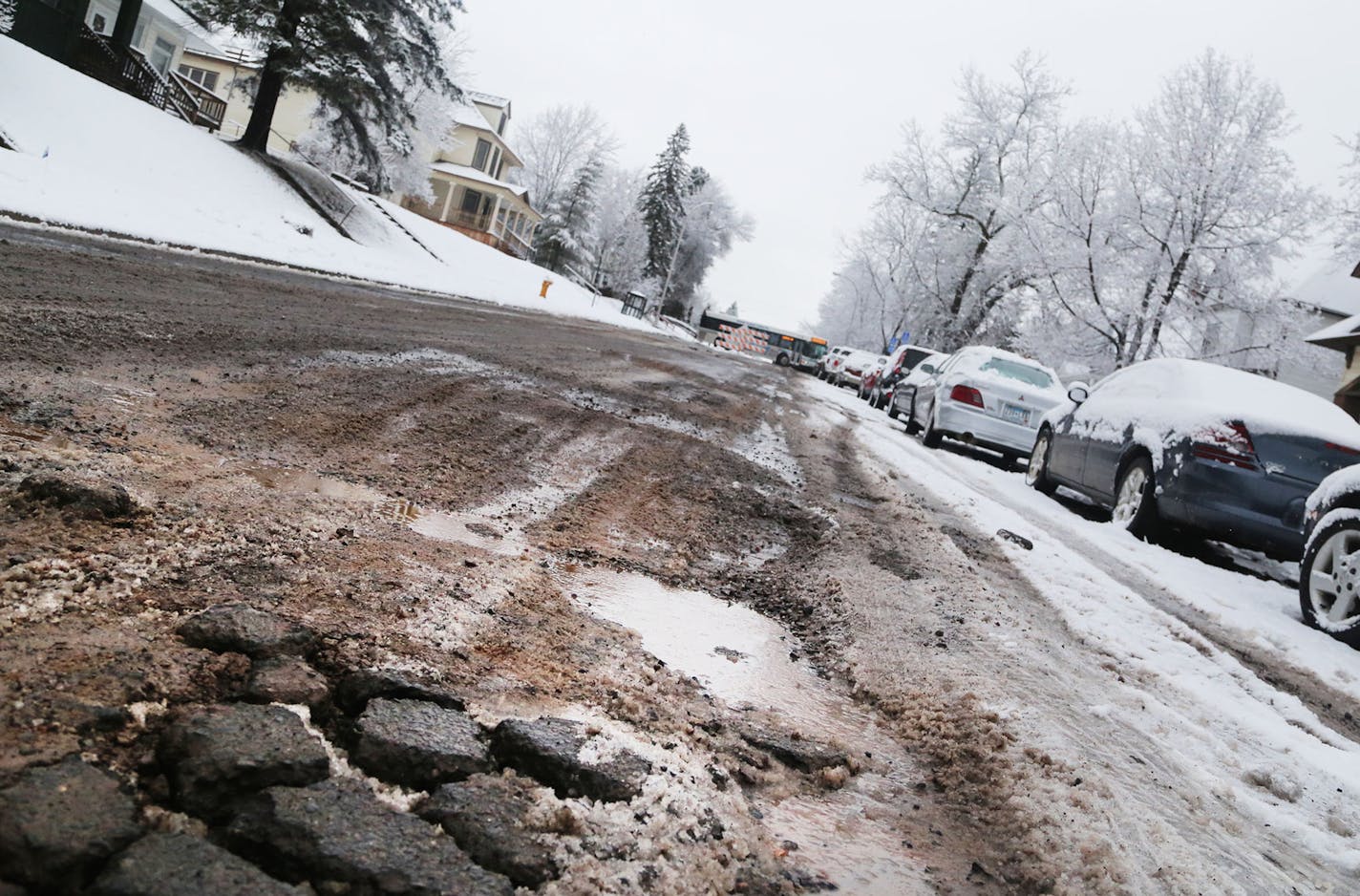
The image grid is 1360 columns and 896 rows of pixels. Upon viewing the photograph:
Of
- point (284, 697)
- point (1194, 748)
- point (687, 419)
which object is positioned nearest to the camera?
point (284, 697)

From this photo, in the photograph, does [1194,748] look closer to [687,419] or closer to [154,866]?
[154,866]

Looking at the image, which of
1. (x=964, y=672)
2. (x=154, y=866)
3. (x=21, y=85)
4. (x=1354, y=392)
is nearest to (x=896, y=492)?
(x=964, y=672)

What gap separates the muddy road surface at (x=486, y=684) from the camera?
1484 millimetres

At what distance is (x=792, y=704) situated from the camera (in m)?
2.58

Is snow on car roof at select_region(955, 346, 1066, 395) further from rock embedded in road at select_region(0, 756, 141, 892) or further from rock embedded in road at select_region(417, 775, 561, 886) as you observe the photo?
rock embedded in road at select_region(0, 756, 141, 892)

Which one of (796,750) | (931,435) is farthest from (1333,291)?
(796,750)

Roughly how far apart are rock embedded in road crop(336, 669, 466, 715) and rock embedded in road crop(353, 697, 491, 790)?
1.1 inches

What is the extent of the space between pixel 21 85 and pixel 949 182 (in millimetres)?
36198

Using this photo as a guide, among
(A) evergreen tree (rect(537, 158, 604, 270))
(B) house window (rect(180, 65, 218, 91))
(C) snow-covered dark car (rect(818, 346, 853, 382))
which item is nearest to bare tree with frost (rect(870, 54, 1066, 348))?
(C) snow-covered dark car (rect(818, 346, 853, 382))

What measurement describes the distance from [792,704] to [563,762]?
95 centimetres

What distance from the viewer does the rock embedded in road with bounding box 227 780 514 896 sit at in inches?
53.6

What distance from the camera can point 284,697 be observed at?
1792mm

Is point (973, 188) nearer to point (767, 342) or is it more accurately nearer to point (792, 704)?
point (767, 342)

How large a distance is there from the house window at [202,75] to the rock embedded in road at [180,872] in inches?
2455
